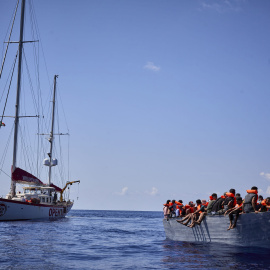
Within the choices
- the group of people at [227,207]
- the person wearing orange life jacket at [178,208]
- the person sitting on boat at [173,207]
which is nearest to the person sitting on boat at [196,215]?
the group of people at [227,207]

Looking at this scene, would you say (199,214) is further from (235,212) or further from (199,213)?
(235,212)

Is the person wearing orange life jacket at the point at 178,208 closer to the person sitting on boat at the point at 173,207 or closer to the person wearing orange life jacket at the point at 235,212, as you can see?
the person sitting on boat at the point at 173,207

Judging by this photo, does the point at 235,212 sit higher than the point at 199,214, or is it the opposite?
the point at 235,212

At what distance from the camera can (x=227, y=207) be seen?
18.7 meters

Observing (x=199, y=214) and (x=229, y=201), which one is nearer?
(x=229, y=201)

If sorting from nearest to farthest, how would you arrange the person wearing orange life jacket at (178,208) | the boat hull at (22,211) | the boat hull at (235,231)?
the boat hull at (235,231)
the person wearing orange life jacket at (178,208)
the boat hull at (22,211)

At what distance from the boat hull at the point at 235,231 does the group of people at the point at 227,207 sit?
27 centimetres

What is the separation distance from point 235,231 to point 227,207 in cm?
113

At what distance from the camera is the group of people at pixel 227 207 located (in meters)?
17.5

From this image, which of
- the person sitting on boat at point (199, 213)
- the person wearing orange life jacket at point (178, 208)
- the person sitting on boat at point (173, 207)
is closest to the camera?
the person sitting on boat at point (199, 213)

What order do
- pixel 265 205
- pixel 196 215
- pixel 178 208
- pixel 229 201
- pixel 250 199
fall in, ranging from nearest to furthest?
pixel 265 205 → pixel 250 199 → pixel 229 201 → pixel 196 215 → pixel 178 208

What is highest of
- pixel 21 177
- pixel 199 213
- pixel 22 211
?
pixel 21 177

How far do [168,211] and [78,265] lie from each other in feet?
40.1

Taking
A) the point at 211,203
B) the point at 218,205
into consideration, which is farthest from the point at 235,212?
the point at 211,203
